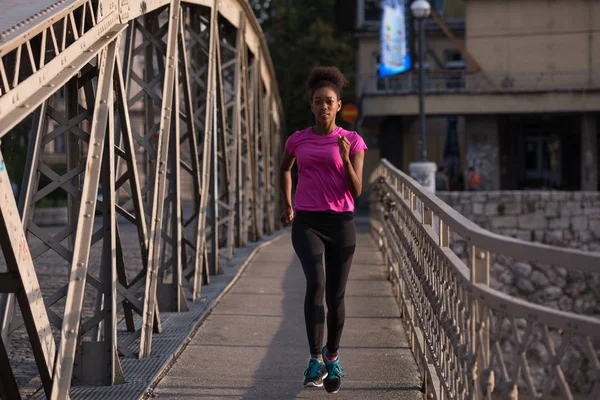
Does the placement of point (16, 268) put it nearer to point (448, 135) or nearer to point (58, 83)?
point (58, 83)

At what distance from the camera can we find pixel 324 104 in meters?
6.03

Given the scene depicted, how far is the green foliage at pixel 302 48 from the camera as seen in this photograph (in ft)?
165

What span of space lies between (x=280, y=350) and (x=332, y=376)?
4.88ft

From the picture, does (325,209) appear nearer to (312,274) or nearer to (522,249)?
(312,274)

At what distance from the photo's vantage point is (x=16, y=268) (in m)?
4.48

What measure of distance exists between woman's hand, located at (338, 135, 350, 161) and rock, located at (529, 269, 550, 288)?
19.4 m

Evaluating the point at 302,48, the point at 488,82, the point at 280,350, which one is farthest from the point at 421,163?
the point at 302,48

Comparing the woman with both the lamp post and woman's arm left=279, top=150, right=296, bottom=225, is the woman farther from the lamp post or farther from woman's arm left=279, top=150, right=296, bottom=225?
the lamp post

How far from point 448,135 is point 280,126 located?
20.1m

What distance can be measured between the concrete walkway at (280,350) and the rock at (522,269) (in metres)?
14.0

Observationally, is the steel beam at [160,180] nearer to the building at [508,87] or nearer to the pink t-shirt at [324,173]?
the pink t-shirt at [324,173]

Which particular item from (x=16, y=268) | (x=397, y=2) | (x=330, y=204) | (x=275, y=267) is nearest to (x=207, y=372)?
(x=330, y=204)

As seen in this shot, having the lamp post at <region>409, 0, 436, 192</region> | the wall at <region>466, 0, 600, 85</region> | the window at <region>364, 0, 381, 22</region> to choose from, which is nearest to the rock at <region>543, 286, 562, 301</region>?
the lamp post at <region>409, 0, 436, 192</region>

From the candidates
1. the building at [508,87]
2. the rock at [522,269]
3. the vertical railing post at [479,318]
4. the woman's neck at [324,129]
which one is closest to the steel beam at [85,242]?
the woman's neck at [324,129]
